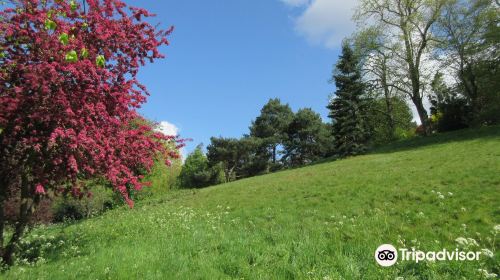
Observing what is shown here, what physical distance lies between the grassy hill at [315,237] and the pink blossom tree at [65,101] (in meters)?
1.84

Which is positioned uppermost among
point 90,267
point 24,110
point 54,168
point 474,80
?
point 474,80

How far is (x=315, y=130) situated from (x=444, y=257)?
5207cm

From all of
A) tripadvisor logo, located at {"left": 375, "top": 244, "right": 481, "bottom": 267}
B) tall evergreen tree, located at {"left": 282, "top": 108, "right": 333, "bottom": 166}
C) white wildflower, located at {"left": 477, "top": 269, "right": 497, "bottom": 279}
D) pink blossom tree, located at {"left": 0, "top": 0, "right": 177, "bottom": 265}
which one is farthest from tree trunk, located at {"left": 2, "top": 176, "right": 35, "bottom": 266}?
tall evergreen tree, located at {"left": 282, "top": 108, "right": 333, "bottom": 166}

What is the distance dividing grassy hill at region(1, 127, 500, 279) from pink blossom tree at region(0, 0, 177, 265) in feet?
6.04

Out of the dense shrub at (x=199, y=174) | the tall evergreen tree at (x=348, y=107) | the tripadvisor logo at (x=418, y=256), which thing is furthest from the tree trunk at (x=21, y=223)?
the dense shrub at (x=199, y=174)

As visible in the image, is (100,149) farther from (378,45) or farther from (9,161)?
(378,45)

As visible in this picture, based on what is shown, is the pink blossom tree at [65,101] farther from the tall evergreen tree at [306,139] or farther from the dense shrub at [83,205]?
the tall evergreen tree at [306,139]

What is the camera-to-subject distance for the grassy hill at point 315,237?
265 inches

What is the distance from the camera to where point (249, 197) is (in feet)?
62.0

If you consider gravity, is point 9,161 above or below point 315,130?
below

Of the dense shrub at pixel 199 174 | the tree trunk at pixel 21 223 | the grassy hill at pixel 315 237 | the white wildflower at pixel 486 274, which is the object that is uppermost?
the dense shrub at pixel 199 174

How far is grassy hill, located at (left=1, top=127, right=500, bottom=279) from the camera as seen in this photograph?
265 inches

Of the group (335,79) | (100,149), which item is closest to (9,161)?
(100,149)

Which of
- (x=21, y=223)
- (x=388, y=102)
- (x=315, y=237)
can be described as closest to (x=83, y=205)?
(x=21, y=223)
